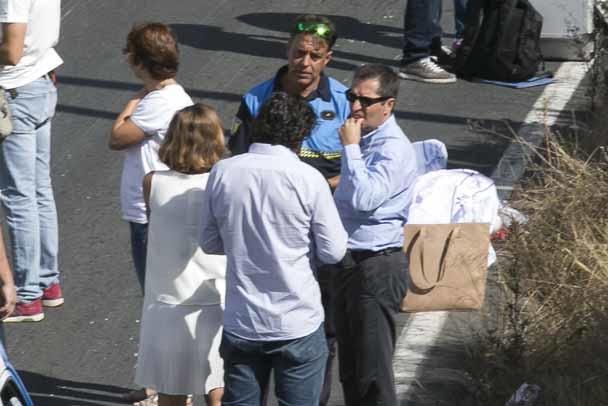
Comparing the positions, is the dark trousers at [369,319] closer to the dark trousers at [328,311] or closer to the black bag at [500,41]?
the dark trousers at [328,311]

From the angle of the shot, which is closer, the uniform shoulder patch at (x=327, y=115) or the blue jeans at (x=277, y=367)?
the blue jeans at (x=277, y=367)

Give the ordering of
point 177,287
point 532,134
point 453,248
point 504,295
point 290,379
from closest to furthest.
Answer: point 290,379, point 177,287, point 453,248, point 504,295, point 532,134

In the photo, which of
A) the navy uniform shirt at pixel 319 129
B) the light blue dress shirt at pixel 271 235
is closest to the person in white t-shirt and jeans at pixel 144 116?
the navy uniform shirt at pixel 319 129

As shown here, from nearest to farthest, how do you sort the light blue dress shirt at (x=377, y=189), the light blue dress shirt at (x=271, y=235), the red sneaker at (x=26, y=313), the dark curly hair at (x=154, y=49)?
the light blue dress shirt at (x=271, y=235)
the light blue dress shirt at (x=377, y=189)
the dark curly hair at (x=154, y=49)
the red sneaker at (x=26, y=313)

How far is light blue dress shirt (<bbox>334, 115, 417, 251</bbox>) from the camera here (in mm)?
5230

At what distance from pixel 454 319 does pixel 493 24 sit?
3843mm

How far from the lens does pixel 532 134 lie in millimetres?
8844

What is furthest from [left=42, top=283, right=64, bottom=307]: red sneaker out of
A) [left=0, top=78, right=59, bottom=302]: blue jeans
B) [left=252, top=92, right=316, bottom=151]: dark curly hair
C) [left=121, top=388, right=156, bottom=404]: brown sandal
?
[left=252, top=92, right=316, bottom=151]: dark curly hair

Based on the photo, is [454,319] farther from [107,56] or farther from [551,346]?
[107,56]

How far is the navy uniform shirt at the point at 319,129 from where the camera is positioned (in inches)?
226

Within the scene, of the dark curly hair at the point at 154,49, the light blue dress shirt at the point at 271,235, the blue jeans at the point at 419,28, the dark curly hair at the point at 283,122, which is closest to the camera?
the light blue dress shirt at the point at 271,235

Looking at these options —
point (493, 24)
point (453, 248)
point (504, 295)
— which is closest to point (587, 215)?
point (504, 295)

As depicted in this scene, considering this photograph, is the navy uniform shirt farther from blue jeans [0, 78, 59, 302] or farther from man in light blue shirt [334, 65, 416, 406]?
blue jeans [0, 78, 59, 302]

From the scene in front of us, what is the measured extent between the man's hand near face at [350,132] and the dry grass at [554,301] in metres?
1.12
